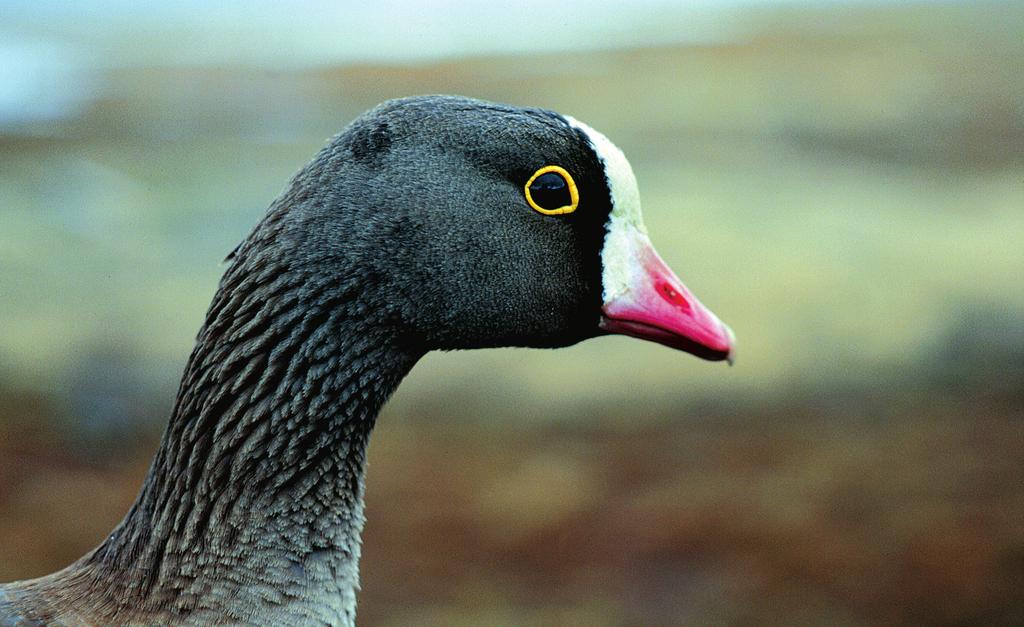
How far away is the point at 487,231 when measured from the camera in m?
3.34

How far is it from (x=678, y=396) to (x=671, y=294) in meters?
6.42

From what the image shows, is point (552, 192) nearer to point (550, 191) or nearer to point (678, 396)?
point (550, 191)

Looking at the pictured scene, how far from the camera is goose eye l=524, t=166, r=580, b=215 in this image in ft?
10.9

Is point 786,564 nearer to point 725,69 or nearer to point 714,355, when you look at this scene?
point 714,355

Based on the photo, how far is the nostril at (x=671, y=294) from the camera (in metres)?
3.43

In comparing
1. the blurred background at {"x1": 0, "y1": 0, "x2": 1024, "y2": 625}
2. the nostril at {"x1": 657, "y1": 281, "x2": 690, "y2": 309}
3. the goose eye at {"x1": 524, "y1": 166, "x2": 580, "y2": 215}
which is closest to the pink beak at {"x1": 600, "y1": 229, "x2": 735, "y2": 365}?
the nostril at {"x1": 657, "y1": 281, "x2": 690, "y2": 309}

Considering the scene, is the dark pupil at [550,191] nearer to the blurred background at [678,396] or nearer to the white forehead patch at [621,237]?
the white forehead patch at [621,237]

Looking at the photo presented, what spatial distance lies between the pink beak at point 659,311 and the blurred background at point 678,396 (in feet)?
14.4

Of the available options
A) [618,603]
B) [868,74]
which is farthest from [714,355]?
[868,74]

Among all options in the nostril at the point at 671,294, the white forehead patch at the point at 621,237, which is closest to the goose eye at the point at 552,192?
the white forehead patch at the point at 621,237

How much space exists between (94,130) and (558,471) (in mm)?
12274

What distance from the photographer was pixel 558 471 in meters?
8.76

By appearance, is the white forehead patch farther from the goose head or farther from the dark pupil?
the dark pupil

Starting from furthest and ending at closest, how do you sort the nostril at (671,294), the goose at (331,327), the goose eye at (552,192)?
the nostril at (671,294) < the goose eye at (552,192) < the goose at (331,327)
